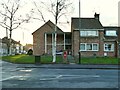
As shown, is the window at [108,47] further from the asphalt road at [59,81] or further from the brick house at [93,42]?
the asphalt road at [59,81]

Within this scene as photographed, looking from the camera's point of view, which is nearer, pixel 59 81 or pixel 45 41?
pixel 59 81

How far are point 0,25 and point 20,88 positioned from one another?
4665cm

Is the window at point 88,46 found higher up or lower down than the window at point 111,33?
lower down

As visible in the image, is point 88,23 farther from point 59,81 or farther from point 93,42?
point 59,81

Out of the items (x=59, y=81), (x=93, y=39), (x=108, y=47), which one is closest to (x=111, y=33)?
(x=108, y=47)

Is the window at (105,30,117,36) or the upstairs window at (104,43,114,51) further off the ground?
the window at (105,30,117,36)

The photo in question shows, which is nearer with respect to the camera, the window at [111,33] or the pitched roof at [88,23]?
the pitched roof at [88,23]

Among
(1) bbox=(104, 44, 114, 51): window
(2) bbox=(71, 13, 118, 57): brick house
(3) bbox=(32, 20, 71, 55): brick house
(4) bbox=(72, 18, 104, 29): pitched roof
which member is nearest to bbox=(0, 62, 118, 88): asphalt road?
(2) bbox=(71, 13, 118, 57): brick house

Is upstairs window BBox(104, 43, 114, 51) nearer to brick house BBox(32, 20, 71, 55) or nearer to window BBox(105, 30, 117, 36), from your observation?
window BBox(105, 30, 117, 36)

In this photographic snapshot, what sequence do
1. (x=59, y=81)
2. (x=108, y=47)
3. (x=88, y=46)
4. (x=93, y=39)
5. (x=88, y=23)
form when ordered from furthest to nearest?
(x=88, y=23) < (x=108, y=47) < (x=93, y=39) < (x=88, y=46) < (x=59, y=81)

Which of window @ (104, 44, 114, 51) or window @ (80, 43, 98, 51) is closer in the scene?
window @ (80, 43, 98, 51)

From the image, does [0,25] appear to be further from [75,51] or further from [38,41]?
[75,51]

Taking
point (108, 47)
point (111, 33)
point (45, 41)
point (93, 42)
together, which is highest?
point (111, 33)

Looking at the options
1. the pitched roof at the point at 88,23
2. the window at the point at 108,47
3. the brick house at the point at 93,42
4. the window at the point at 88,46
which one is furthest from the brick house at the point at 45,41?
the window at the point at 108,47
